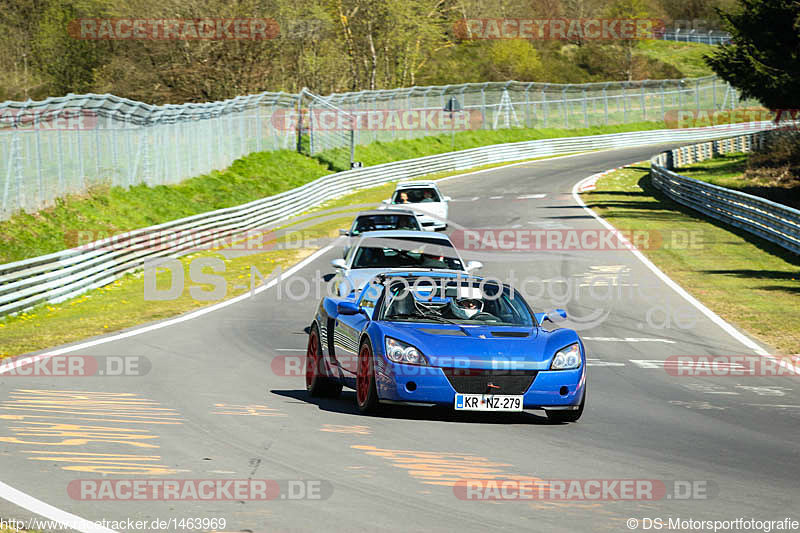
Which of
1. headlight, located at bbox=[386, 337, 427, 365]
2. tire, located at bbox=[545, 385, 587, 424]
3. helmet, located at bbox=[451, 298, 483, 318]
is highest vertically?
helmet, located at bbox=[451, 298, 483, 318]

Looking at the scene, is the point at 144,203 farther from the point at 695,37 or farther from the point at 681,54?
the point at 695,37

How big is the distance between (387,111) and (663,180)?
19648 mm

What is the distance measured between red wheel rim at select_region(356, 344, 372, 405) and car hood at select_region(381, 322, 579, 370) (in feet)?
0.98

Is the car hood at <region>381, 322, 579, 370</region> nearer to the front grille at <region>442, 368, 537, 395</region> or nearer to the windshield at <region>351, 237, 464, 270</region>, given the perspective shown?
the front grille at <region>442, 368, 537, 395</region>

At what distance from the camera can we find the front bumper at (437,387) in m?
8.95

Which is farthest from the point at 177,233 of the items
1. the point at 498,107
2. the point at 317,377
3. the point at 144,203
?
the point at 498,107

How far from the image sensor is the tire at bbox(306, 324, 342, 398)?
35.1 feet

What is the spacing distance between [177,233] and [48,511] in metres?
23.2

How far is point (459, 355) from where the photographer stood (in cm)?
901

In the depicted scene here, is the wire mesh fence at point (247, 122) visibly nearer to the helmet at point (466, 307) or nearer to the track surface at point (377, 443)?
the track surface at point (377, 443)

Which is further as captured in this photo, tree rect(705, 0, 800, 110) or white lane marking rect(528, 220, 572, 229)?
tree rect(705, 0, 800, 110)

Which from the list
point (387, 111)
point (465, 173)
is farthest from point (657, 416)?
point (387, 111)

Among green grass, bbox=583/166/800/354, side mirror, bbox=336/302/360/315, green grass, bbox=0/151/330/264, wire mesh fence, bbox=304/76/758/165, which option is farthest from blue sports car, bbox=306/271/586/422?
wire mesh fence, bbox=304/76/758/165

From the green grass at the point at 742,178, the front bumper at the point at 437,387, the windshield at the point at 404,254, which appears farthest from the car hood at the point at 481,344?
the green grass at the point at 742,178
